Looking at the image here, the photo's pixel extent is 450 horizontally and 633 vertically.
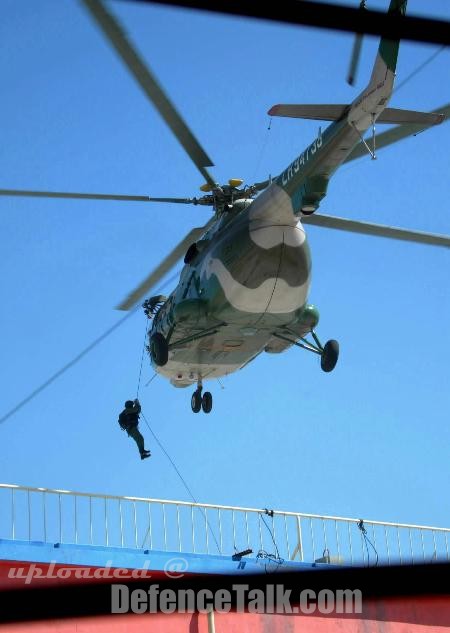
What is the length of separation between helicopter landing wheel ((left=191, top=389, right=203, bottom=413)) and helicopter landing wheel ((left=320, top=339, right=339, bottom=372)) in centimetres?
296

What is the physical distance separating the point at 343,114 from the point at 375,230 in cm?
433

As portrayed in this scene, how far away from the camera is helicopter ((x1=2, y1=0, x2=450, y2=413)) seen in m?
15.2

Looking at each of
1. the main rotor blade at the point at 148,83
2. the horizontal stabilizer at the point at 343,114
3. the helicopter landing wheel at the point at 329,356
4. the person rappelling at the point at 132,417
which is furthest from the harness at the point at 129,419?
the horizontal stabilizer at the point at 343,114

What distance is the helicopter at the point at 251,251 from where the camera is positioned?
15164 mm

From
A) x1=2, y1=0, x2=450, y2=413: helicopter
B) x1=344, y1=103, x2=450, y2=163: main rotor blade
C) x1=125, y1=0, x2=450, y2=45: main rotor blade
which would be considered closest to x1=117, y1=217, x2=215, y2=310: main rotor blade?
x1=2, y1=0, x2=450, y2=413: helicopter

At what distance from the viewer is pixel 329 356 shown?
19.4m

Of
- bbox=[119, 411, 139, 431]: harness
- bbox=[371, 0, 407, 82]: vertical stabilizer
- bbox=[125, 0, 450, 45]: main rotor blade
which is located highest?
bbox=[371, 0, 407, 82]: vertical stabilizer

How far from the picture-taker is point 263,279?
17312mm

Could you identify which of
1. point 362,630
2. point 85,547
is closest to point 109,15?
point 85,547

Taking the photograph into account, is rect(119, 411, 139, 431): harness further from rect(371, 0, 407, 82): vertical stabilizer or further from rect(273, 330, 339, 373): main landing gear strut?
rect(371, 0, 407, 82): vertical stabilizer

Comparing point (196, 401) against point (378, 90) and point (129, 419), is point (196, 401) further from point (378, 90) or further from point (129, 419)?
point (378, 90)

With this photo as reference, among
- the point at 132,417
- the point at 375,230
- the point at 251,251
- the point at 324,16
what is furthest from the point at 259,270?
the point at 324,16

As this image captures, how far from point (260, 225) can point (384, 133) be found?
252 cm

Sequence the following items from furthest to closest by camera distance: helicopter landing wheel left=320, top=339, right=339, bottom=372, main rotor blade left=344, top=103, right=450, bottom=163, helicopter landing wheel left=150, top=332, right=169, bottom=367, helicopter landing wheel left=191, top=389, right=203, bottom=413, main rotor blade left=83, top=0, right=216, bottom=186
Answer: helicopter landing wheel left=191, top=389, right=203, bottom=413
helicopter landing wheel left=150, top=332, right=169, bottom=367
helicopter landing wheel left=320, top=339, right=339, bottom=372
main rotor blade left=344, top=103, right=450, bottom=163
main rotor blade left=83, top=0, right=216, bottom=186
